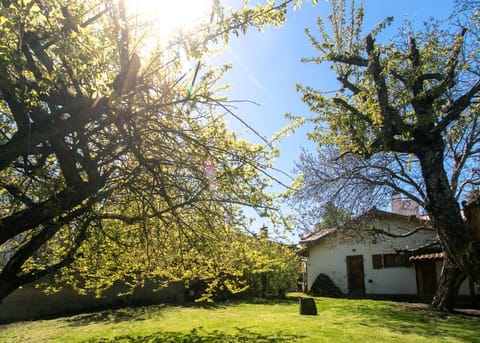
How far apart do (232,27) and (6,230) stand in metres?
3.10

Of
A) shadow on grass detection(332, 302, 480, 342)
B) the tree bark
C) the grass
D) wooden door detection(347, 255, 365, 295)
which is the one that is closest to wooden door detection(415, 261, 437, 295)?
wooden door detection(347, 255, 365, 295)

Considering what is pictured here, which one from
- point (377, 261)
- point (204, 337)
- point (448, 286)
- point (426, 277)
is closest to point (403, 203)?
point (448, 286)

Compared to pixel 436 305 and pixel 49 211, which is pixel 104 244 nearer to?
pixel 49 211

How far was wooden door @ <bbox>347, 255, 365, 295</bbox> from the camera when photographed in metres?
23.2

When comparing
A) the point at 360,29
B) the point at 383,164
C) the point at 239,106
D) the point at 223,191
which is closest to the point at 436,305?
the point at 383,164

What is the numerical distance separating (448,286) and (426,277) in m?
7.80

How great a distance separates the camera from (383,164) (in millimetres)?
13750

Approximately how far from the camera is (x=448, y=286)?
13.2m

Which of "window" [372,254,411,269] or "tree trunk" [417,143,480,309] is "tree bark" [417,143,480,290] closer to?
"tree trunk" [417,143,480,309]

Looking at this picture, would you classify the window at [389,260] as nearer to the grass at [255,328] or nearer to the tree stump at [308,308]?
the grass at [255,328]

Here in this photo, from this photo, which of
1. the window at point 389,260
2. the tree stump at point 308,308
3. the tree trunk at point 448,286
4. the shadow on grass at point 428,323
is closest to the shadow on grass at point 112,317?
the tree stump at point 308,308

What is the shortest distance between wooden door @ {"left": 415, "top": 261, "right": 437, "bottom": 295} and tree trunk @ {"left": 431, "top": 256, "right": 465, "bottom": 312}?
6.26 m

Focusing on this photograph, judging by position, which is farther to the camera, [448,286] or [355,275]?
[355,275]

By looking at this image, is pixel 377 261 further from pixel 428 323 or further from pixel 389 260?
pixel 428 323
